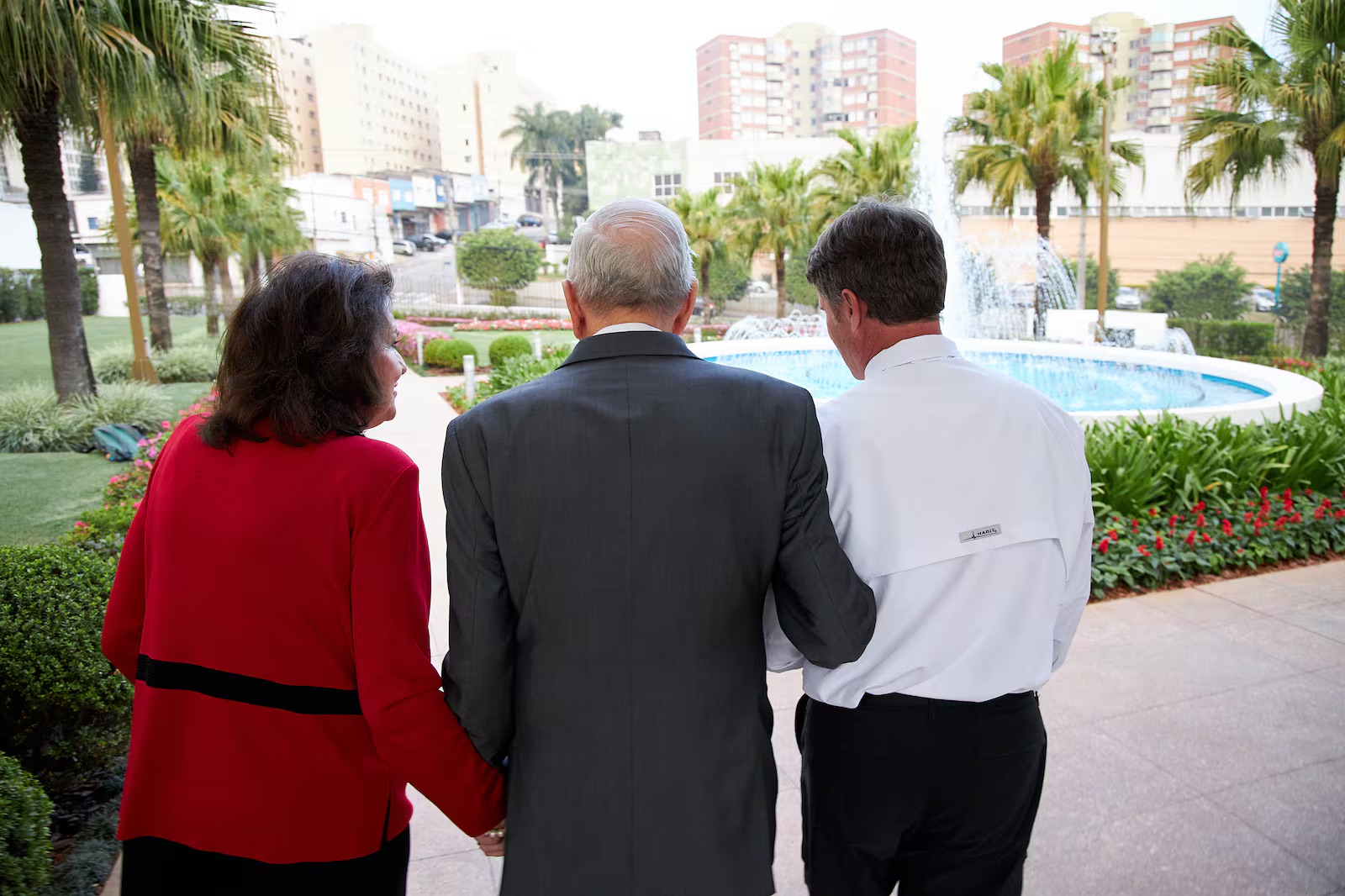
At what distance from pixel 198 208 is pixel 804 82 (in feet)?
328

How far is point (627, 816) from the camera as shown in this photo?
1444 mm

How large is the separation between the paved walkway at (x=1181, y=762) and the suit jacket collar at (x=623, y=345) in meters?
1.92

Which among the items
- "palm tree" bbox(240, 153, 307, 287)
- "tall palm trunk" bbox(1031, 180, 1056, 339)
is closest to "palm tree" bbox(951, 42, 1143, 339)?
"tall palm trunk" bbox(1031, 180, 1056, 339)

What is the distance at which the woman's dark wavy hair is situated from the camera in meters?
1.49

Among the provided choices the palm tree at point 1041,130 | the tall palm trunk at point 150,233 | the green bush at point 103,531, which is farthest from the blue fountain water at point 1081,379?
the tall palm trunk at point 150,233

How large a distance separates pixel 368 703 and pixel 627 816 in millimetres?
460

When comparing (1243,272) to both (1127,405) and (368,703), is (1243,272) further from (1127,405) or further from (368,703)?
(368,703)

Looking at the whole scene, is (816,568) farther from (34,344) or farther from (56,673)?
(34,344)

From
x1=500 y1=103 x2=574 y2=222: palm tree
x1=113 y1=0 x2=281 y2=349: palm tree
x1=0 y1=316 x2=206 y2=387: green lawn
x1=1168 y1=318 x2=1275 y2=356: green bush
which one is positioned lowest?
x1=1168 y1=318 x2=1275 y2=356: green bush

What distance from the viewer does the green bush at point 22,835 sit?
2.14 meters

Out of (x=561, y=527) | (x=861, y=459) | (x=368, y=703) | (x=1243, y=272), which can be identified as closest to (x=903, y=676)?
(x=861, y=459)

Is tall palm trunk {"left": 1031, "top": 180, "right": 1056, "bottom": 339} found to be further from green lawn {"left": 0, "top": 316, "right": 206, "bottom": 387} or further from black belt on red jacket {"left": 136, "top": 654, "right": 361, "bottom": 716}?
black belt on red jacket {"left": 136, "top": 654, "right": 361, "bottom": 716}

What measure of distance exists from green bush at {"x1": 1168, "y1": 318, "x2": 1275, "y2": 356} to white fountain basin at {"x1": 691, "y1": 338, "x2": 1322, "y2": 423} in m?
13.2

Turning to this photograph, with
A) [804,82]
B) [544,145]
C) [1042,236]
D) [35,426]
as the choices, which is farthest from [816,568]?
[804,82]
